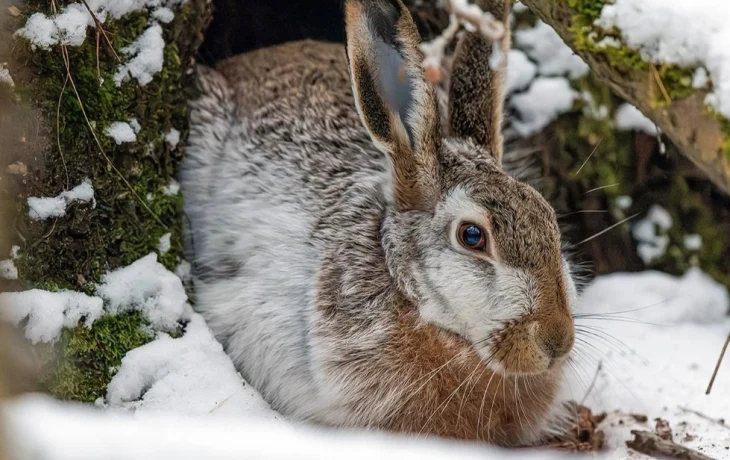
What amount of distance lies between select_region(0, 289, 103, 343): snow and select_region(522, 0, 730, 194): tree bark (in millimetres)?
1984

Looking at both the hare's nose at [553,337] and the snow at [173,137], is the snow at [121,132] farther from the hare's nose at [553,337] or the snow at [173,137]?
the hare's nose at [553,337]

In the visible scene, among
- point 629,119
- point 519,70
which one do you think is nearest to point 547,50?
point 519,70

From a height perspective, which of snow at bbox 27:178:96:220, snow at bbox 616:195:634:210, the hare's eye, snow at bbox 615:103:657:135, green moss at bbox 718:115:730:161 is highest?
green moss at bbox 718:115:730:161

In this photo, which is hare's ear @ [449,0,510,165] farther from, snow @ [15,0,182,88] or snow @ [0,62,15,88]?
snow @ [0,62,15,88]

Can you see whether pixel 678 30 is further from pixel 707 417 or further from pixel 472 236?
pixel 707 417

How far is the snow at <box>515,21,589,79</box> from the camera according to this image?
184 inches

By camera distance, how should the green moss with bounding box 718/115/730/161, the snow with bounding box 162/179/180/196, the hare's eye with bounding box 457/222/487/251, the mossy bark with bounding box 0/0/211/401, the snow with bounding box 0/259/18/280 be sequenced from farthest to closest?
the snow with bounding box 162/179/180/196 < the hare's eye with bounding box 457/222/487/251 < the mossy bark with bounding box 0/0/211/401 < the snow with bounding box 0/259/18/280 < the green moss with bounding box 718/115/730/161

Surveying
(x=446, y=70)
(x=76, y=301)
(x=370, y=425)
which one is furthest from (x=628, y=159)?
(x=76, y=301)

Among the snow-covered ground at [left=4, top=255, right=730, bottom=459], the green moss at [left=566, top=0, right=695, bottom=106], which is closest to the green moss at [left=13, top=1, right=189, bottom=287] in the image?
the snow-covered ground at [left=4, top=255, right=730, bottom=459]

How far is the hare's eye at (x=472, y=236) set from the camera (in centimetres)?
→ 314

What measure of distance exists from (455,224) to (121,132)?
1401 mm

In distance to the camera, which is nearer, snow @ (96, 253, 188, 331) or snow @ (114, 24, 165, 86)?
snow @ (96, 253, 188, 331)

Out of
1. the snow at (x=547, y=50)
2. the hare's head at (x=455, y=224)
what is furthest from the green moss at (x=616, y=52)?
the snow at (x=547, y=50)

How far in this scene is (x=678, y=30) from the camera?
101 inches
